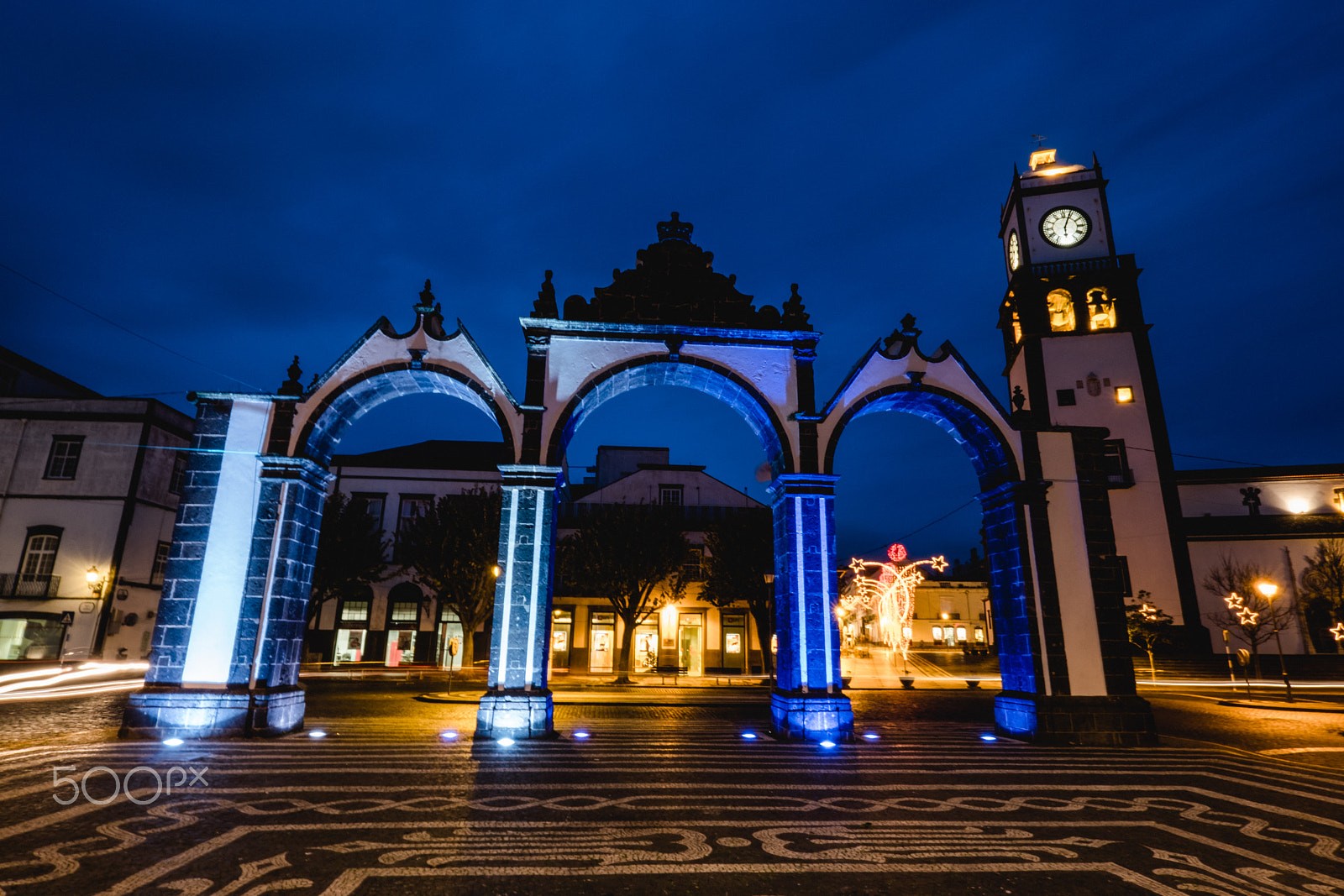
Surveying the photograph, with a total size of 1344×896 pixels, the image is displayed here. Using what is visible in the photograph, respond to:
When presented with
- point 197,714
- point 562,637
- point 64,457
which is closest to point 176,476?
point 64,457

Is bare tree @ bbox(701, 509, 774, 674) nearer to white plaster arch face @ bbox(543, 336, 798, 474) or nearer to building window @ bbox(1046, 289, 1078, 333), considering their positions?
white plaster arch face @ bbox(543, 336, 798, 474)

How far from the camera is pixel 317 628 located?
29531mm

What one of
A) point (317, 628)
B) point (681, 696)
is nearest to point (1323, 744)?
point (681, 696)

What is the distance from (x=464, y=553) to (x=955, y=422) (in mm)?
17909

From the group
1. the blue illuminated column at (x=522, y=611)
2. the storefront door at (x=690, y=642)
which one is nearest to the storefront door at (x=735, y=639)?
the storefront door at (x=690, y=642)

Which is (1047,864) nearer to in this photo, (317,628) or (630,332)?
(630,332)

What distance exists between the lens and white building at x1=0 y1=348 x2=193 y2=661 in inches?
927

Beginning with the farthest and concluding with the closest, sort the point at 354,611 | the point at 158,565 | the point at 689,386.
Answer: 1. the point at 354,611
2. the point at 158,565
3. the point at 689,386

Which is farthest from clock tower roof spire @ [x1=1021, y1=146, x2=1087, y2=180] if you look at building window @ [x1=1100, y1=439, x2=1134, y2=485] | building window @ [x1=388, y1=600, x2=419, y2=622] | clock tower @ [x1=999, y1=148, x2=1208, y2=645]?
building window @ [x1=388, y1=600, x2=419, y2=622]

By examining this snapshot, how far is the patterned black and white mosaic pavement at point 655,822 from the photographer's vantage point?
4492 mm

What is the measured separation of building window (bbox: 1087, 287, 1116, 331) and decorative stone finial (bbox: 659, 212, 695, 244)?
2786 cm

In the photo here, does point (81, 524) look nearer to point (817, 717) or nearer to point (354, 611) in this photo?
point (354, 611)

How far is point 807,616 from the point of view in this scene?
36.0 ft

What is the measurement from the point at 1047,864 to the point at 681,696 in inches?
594
